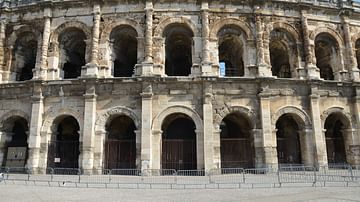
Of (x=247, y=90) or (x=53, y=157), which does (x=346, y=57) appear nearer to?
(x=247, y=90)

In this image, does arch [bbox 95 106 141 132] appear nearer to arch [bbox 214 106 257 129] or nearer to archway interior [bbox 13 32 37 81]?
arch [bbox 214 106 257 129]

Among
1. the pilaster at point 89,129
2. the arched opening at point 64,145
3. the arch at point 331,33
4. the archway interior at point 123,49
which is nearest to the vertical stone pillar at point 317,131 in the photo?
the arch at point 331,33

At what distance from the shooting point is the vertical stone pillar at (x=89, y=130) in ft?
41.3

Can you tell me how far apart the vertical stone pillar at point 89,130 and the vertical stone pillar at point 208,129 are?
Answer: 16.3ft

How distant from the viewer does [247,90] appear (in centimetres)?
1333

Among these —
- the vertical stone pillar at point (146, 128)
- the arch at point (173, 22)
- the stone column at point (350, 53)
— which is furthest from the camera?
the stone column at point (350, 53)

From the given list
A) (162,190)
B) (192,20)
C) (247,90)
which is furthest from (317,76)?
(162,190)

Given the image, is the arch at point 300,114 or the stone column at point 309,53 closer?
the arch at point 300,114

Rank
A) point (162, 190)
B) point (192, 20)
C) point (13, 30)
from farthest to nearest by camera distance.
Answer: point (13, 30)
point (192, 20)
point (162, 190)

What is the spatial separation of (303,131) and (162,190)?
8319mm

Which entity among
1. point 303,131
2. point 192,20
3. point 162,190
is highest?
point 192,20

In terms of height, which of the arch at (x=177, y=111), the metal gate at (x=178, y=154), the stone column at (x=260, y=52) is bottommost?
the metal gate at (x=178, y=154)

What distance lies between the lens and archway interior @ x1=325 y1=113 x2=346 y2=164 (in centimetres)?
1512

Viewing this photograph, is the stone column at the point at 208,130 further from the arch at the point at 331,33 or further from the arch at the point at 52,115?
the arch at the point at 331,33
